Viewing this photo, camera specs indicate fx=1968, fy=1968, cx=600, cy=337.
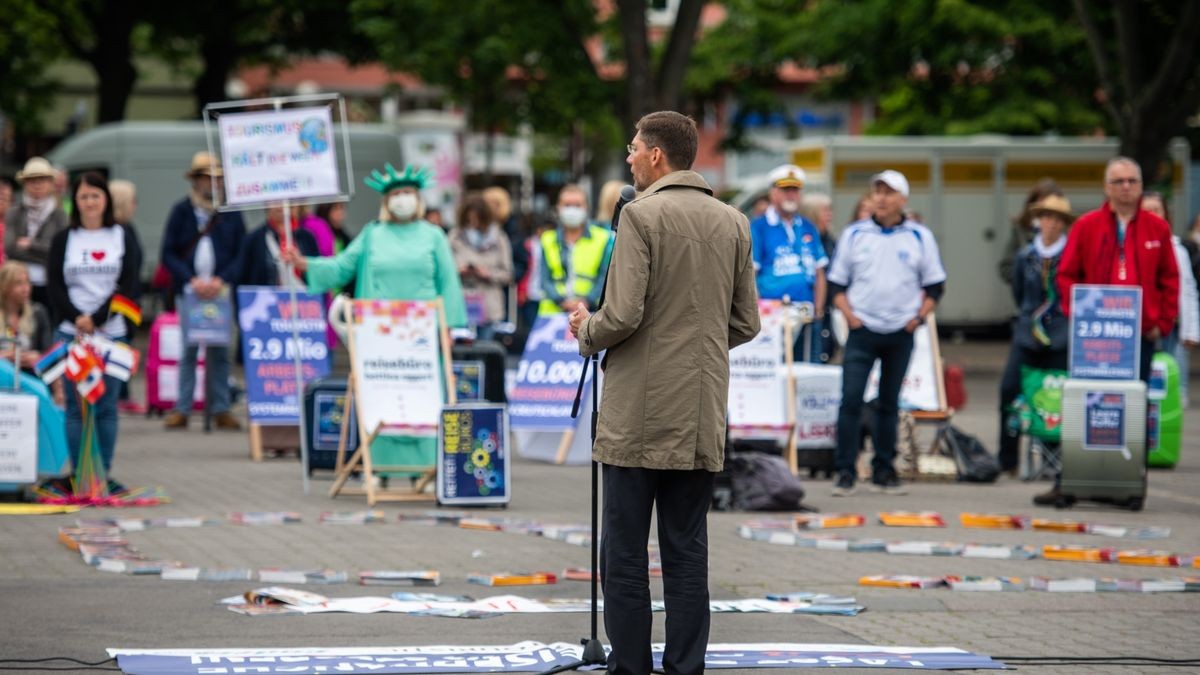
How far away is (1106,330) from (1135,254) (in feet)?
1.73

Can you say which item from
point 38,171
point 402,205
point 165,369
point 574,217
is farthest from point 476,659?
point 165,369

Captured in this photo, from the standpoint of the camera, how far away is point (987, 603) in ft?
28.3

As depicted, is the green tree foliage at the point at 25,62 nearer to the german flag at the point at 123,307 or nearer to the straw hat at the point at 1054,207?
the german flag at the point at 123,307

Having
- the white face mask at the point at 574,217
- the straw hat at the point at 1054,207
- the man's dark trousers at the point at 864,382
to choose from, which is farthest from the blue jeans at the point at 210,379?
the straw hat at the point at 1054,207

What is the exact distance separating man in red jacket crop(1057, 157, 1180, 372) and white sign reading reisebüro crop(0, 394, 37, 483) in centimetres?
625

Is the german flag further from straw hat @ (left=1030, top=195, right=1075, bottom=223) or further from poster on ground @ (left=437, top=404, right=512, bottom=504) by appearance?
straw hat @ (left=1030, top=195, right=1075, bottom=223)

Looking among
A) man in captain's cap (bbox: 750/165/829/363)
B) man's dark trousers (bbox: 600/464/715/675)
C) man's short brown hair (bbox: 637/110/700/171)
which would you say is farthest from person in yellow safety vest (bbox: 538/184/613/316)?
man's dark trousers (bbox: 600/464/715/675)

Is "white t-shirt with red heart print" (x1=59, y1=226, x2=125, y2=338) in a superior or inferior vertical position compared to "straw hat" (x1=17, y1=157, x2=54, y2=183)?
inferior

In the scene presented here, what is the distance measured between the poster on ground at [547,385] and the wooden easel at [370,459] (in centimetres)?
197

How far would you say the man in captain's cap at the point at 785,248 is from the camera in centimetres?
1421

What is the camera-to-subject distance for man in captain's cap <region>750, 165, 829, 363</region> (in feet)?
46.6

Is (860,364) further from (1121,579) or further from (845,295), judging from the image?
(1121,579)

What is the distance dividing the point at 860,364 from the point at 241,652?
235 inches

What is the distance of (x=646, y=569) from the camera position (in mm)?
6648
